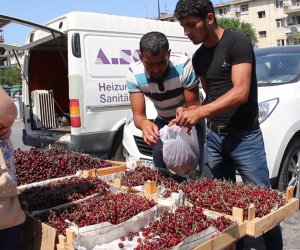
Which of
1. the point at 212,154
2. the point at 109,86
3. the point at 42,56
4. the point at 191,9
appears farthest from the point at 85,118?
the point at 191,9

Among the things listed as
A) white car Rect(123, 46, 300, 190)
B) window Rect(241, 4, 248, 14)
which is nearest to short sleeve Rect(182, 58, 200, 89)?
white car Rect(123, 46, 300, 190)

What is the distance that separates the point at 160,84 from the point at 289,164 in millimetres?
2334

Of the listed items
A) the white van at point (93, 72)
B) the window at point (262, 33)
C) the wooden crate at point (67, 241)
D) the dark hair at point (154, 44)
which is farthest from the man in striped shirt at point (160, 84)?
the window at point (262, 33)

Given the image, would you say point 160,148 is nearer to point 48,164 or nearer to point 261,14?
point 48,164

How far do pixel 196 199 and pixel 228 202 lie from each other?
213mm

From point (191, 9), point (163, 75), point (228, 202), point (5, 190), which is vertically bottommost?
point (228, 202)

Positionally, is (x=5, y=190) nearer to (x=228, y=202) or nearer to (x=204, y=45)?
(x=228, y=202)

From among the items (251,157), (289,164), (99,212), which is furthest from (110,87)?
(99,212)

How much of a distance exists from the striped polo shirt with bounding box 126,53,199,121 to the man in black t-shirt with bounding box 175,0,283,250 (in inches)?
4.5

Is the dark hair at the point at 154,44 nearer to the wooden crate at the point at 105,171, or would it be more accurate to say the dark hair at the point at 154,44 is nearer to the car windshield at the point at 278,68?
the wooden crate at the point at 105,171

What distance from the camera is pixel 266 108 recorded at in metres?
4.82

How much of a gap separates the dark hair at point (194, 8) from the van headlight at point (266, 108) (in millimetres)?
2070

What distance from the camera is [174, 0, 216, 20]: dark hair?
2955mm

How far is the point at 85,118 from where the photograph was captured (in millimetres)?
6711
